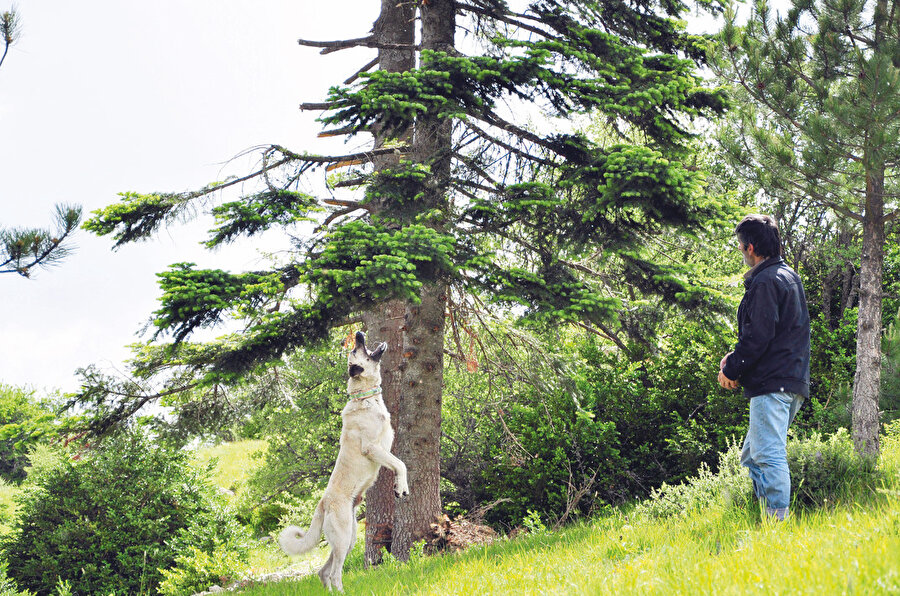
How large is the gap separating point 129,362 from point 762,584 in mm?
7808

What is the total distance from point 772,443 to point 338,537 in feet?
11.7

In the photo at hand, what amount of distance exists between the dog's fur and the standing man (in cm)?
285

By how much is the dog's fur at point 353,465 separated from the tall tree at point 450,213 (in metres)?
1.08

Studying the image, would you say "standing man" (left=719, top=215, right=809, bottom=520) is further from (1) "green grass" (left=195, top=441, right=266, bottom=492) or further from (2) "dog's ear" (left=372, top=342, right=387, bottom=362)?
(1) "green grass" (left=195, top=441, right=266, bottom=492)

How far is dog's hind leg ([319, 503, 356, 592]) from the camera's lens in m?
5.88

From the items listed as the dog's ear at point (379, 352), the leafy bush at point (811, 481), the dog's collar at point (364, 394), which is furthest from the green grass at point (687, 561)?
the dog's ear at point (379, 352)

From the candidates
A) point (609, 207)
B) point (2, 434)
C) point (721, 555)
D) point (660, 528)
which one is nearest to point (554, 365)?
point (609, 207)

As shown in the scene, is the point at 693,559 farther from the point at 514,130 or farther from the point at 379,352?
the point at 514,130

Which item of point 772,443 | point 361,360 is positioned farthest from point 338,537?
point 772,443

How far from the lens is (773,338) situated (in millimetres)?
4953

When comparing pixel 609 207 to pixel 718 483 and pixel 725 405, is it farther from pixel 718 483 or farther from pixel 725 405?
pixel 725 405

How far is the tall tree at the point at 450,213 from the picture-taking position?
7.23 metres

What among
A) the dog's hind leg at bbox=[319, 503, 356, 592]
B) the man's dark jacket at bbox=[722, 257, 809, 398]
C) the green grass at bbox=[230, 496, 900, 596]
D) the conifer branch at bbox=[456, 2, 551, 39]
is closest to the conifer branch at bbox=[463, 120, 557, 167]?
the conifer branch at bbox=[456, 2, 551, 39]

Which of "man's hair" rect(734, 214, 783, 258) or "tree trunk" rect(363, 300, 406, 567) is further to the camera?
"tree trunk" rect(363, 300, 406, 567)
